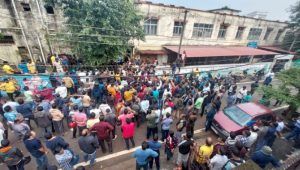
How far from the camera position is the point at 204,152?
16.4 ft

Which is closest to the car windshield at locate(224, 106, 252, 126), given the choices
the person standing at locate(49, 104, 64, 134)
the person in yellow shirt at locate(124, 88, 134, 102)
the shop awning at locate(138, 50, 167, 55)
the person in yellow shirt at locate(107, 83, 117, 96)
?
the person in yellow shirt at locate(124, 88, 134, 102)

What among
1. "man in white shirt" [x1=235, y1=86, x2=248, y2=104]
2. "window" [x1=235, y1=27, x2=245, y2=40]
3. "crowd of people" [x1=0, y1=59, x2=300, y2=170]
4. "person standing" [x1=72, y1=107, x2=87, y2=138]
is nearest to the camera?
"crowd of people" [x1=0, y1=59, x2=300, y2=170]

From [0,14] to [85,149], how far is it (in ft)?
46.9

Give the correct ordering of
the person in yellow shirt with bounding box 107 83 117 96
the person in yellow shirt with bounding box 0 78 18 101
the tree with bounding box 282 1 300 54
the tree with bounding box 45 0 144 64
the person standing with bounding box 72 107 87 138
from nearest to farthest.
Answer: the person standing with bounding box 72 107 87 138
the person in yellow shirt with bounding box 0 78 18 101
the person in yellow shirt with bounding box 107 83 117 96
the tree with bounding box 45 0 144 64
the tree with bounding box 282 1 300 54

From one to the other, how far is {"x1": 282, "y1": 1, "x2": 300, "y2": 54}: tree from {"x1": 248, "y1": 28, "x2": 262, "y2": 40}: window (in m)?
4.54

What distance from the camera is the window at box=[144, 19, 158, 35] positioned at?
16419 millimetres

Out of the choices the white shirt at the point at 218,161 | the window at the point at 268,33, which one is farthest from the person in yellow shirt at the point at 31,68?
the window at the point at 268,33

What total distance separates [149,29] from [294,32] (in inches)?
881

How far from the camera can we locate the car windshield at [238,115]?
7749mm

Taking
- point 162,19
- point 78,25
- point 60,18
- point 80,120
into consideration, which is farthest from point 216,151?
point 60,18

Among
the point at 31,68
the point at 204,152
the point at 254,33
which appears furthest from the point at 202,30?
the point at 204,152

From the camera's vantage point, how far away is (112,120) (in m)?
6.48

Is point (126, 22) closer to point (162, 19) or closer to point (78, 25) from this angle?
point (78, 25)

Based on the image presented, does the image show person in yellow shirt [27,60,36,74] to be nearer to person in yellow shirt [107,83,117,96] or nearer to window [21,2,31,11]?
window [21,2,31,11]
